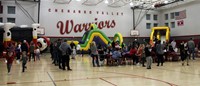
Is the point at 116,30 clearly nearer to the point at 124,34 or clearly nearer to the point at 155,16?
the point at 124,34

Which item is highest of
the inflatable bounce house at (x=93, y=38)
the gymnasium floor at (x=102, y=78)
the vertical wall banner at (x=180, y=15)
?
the vertical wall banner at (x=180, y=15)

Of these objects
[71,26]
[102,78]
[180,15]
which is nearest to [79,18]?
[71,26]

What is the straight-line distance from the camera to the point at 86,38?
24000 millimetres

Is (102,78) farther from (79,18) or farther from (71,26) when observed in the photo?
(79,18)

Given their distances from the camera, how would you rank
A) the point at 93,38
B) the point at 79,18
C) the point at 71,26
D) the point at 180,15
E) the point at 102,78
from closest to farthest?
1. the point at 102,78
2. the point at 93,38
3. the point at 71,26
4. the point at 79,18
5. the point at 180,15

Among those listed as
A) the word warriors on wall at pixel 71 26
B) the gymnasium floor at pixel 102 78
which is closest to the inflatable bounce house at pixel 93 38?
the word warriors on wall at pixel 71 26

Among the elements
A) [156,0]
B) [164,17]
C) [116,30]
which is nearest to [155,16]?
[164,17]

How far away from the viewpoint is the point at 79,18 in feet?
90.9

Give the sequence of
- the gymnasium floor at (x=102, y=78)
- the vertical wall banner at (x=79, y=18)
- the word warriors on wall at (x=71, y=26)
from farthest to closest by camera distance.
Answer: the word warriors on wall at (x=71, y=26) → the vertical wall banner at (x=79, y=18) → the gymnasium floor at (x=102, y=78)

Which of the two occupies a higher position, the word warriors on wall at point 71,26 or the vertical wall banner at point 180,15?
the vertical wall banner at point 180,15

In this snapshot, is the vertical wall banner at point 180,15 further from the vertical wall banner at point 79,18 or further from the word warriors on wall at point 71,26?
the word warriors on wall at point 71,26

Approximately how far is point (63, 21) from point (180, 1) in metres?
14.7

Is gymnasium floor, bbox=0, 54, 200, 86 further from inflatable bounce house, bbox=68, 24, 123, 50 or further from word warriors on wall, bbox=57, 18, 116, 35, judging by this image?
word warriors on wall, bbox=57, 18, 116, 35

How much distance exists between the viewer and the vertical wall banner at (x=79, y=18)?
85.9 feet
